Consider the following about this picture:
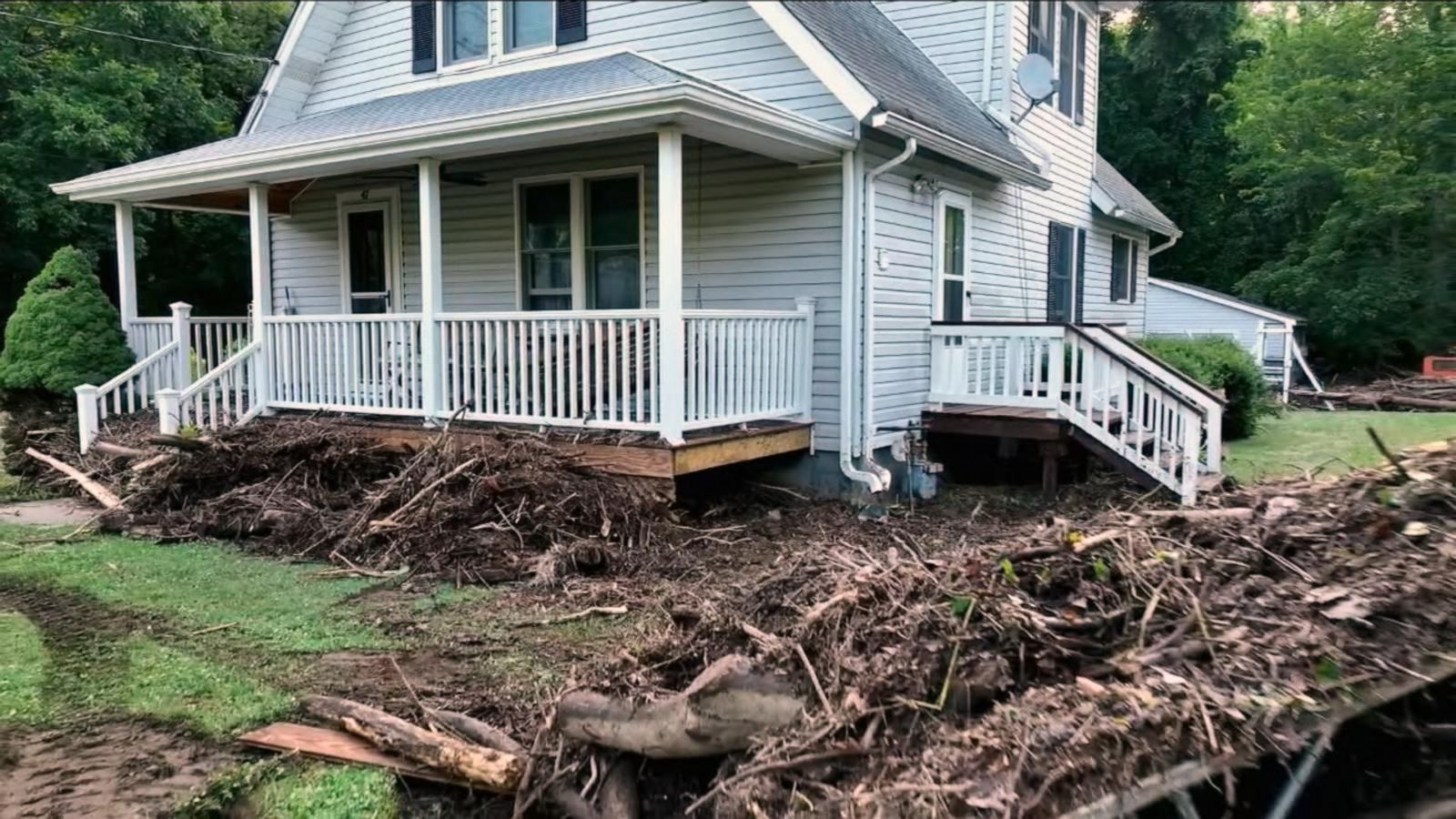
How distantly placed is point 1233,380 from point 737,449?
755 centimetres

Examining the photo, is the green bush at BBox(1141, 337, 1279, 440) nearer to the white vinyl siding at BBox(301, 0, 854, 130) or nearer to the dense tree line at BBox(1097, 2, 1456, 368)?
the dense tree line at BBox(1097, 2, 1456, 368)

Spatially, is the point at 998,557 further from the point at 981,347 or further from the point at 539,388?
the point at 981,347

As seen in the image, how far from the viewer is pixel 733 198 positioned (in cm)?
919

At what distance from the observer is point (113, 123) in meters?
19.2

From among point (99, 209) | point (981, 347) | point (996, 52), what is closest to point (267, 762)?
point (981, 347)

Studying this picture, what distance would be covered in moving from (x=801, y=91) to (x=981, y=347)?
117 inches

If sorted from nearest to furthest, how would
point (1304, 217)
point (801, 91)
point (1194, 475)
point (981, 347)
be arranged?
point (1304, 217) < point (1194, 475) < point (801, 91) < point (981, 347)

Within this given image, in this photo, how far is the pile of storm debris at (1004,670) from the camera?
2.87m

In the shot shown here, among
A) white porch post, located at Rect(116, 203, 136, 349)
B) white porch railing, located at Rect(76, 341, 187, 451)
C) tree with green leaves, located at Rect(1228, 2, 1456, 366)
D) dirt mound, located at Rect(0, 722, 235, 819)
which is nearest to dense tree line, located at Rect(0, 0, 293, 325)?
white porch post, located at Rect(116, 203, 136, 349)

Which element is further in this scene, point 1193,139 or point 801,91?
point 1193,139

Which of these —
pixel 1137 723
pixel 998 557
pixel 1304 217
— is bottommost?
pixel 1137 723

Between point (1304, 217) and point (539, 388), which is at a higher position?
point (1304, 217)

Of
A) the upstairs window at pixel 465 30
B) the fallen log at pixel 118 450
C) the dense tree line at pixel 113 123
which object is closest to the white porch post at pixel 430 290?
the fallen log at pixel 118 450

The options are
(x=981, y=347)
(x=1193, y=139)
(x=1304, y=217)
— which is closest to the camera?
(x=1304, y=217)
